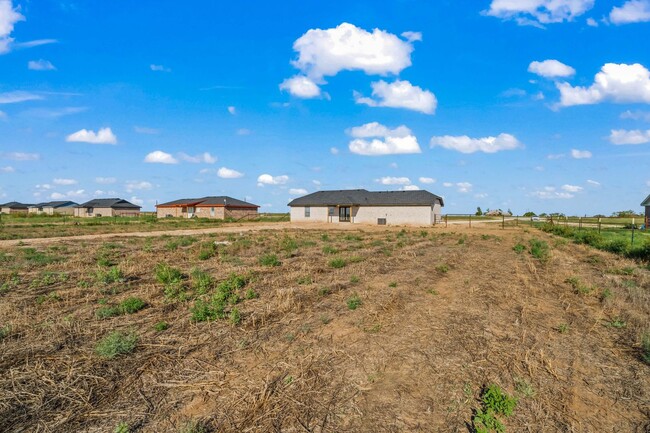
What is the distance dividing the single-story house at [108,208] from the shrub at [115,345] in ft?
310

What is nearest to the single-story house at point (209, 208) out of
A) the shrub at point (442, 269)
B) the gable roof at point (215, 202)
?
the gable roof at point (215, 202)

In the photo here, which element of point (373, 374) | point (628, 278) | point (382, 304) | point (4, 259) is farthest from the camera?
point (4, 259)

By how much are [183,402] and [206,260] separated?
42.6ft

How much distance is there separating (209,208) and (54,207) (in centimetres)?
7024

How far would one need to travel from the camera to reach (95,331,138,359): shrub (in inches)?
256

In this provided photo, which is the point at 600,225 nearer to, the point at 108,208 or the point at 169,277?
the point at 169,277

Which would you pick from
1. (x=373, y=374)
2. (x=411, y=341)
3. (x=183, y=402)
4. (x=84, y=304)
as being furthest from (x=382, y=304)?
(x=84, y=304)

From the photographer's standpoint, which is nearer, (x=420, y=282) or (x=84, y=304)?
(x=84, y=304)

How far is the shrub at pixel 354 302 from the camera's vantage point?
30.6 feet

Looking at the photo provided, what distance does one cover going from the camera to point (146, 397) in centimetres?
527

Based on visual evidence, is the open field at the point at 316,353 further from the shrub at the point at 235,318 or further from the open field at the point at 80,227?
the open field at the point at 80,227

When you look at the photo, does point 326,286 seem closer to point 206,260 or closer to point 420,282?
point 420,282

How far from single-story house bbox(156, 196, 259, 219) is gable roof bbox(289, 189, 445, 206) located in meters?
17.1

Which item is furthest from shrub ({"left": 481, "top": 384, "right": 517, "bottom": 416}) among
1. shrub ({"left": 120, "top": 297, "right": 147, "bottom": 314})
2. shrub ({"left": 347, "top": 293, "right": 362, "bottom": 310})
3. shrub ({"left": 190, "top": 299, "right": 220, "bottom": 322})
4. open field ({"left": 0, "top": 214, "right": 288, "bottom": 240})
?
open field ({"left": 0, "top": 214, "right": 288, "bottom": 240})
